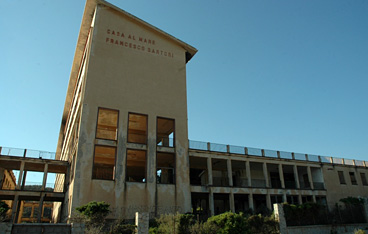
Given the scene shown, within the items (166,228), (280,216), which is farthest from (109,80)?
(280,216)

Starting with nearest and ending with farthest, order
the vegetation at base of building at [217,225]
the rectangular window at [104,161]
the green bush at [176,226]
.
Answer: the green bush at [176,226] < the vegetation at base of building at [217,225] < the rectangular window at [104,161]

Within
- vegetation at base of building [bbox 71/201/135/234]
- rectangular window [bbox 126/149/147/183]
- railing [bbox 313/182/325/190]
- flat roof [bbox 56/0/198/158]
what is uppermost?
flat roof [bbox 56/0/198/158]

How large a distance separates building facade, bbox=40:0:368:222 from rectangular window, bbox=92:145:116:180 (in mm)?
118

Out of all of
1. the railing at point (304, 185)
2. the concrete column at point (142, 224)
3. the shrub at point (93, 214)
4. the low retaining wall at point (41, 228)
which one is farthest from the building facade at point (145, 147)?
the concrete column at point (142, 224)

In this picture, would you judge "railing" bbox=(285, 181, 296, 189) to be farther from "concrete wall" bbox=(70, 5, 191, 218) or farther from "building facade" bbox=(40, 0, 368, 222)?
"concrete wall" bbox=(70, 5, 191, 218)

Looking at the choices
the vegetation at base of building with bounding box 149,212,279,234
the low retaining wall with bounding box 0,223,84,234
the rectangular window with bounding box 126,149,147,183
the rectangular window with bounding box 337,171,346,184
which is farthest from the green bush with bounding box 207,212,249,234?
the rectangular window with bounding box 337,171,346,184

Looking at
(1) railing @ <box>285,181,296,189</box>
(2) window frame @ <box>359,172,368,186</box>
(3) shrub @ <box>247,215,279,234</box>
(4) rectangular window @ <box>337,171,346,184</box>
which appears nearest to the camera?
(3) shrub @ <box>247,215,279,234</box>

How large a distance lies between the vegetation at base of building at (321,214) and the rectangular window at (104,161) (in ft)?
50.5

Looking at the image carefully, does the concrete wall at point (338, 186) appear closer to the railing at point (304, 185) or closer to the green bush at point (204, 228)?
the railing at point (304, 185)

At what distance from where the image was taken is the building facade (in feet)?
78.4

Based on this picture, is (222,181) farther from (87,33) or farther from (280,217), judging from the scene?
(87,33)

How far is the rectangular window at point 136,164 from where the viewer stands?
27.0 meters

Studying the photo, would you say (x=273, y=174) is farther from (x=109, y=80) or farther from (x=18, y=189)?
(x=18, y=189)

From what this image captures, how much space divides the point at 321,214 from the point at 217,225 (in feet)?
42.3
